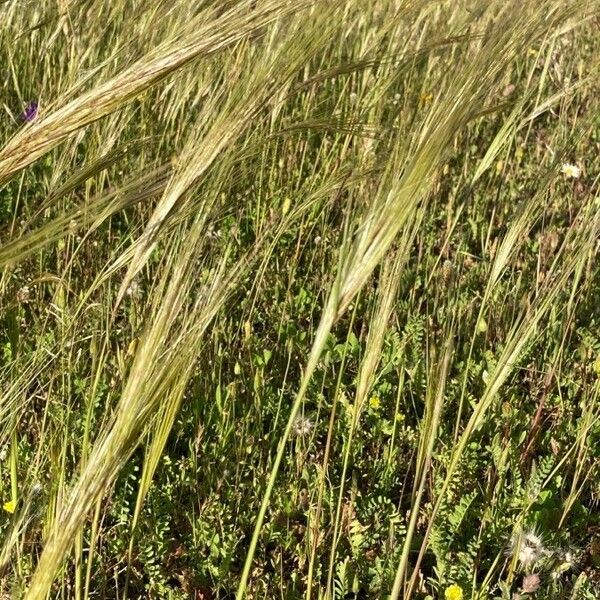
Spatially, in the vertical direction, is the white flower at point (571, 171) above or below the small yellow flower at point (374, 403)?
above

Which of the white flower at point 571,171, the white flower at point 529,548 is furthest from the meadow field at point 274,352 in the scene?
the white flower at point 571,171

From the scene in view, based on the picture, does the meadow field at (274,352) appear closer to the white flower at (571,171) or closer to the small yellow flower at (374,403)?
the small yellow flower at (374,403)

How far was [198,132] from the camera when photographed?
4.28 feet

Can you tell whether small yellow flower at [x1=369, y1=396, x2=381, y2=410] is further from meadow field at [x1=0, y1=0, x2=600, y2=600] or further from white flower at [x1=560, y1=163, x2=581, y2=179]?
white flower at [x1=560, y1=163, x2=581, y2=179]

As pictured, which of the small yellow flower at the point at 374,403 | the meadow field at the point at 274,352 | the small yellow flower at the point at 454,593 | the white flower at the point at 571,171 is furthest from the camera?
the white flower at the point at 571,171

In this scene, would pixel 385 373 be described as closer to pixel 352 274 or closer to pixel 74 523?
pixel 352 274

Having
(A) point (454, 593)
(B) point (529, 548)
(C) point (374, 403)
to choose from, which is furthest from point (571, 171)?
(A) point (454, 593)

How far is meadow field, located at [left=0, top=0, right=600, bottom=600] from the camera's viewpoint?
1034mm

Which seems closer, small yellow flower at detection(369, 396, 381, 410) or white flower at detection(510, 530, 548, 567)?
white flower at detection(510, 530, 548, 567)

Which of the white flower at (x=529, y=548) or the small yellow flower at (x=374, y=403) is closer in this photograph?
the white flower at (x=529, y=548)

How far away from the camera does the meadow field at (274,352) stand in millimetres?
1034

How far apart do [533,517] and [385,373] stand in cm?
52

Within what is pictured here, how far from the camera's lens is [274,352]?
2.08 metres

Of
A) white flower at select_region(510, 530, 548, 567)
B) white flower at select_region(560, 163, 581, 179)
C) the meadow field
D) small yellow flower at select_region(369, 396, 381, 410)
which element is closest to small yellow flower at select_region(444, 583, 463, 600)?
the meadow field
